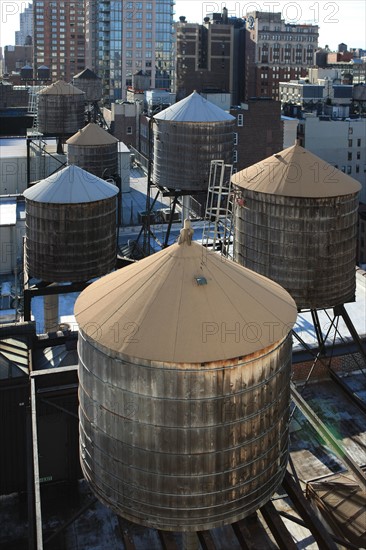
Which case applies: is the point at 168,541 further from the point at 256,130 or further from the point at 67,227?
the point at 256,130

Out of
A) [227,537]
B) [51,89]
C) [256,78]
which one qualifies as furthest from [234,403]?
[256,78]

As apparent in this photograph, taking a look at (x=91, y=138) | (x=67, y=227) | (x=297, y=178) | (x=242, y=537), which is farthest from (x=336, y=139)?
(x=242, y=537)

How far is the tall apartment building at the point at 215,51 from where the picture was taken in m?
120

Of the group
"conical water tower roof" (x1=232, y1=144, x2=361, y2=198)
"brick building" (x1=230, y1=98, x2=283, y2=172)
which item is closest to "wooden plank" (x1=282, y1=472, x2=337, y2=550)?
"conical water tower roof" (x1=232, y1=144, x2=361, y2=198)

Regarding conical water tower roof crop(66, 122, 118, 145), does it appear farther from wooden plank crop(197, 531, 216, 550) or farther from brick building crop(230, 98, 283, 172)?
brick building crop(230, 98, 283, 172)

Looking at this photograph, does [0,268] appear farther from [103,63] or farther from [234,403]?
[103,63]

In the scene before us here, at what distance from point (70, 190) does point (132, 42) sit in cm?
Answer: 12325

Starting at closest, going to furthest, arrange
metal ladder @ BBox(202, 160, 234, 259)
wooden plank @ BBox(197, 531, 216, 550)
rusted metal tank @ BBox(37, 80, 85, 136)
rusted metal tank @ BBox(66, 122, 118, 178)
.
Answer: wooden plank @ BBox(197, 531, 216, 550), metal ladder @ BBox(202, 160, 234, 259), rusted metal tank @ BBox(66, 122, 118, 178), rusted metal tank @ BBox(37, 80, 85, 136)

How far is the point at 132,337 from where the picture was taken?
10.5 meters

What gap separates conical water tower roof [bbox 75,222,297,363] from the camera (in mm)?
10305

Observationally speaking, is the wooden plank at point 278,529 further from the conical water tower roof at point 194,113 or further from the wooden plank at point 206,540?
the conical water tower roof at point 194,113

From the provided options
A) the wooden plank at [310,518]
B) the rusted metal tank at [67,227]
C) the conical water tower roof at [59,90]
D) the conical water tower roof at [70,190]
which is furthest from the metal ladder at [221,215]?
the conical water tower roof at [59,90]

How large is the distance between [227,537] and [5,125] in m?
73.7

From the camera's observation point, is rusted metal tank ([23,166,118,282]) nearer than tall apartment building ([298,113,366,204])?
Yes
